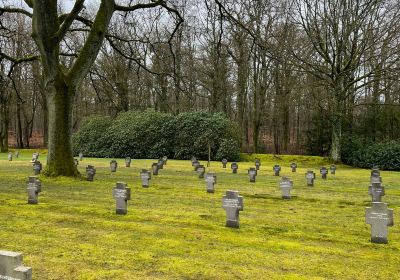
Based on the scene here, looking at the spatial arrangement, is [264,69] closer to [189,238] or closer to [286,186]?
[286,186]

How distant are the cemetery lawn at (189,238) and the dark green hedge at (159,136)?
20442 mm

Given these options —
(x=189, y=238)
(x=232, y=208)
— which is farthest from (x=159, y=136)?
(x=189, y=238)

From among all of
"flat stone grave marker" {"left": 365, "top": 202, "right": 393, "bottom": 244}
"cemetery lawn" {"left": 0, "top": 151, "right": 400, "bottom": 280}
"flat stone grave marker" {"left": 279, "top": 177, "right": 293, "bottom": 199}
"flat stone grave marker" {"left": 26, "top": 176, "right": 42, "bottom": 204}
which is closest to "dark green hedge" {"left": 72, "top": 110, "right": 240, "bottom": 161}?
"flat stone grave marker" {"left": 279, "top": 177, "right": 293, "bottom": 199}

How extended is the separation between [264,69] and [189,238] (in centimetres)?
3073

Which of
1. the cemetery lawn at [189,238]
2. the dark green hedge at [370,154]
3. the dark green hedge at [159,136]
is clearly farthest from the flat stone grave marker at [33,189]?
the dark green hedge at [370,154]

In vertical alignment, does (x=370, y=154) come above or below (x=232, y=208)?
above

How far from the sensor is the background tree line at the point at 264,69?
25542mm

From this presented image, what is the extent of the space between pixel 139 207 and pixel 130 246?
3.53 m

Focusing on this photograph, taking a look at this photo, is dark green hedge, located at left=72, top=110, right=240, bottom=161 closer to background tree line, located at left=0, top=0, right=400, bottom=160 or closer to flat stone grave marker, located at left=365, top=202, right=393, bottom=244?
background tree line, located at left=0, top=0, right=400, bottom=160

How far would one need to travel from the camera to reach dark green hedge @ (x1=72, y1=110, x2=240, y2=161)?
32.4 meters

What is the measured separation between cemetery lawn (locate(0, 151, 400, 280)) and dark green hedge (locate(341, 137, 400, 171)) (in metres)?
16.5

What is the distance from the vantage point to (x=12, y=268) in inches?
142

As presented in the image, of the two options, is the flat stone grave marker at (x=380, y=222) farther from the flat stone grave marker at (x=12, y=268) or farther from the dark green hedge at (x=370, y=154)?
the dark green hedge at (x=370, y=154)

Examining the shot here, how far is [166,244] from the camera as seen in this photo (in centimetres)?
646
